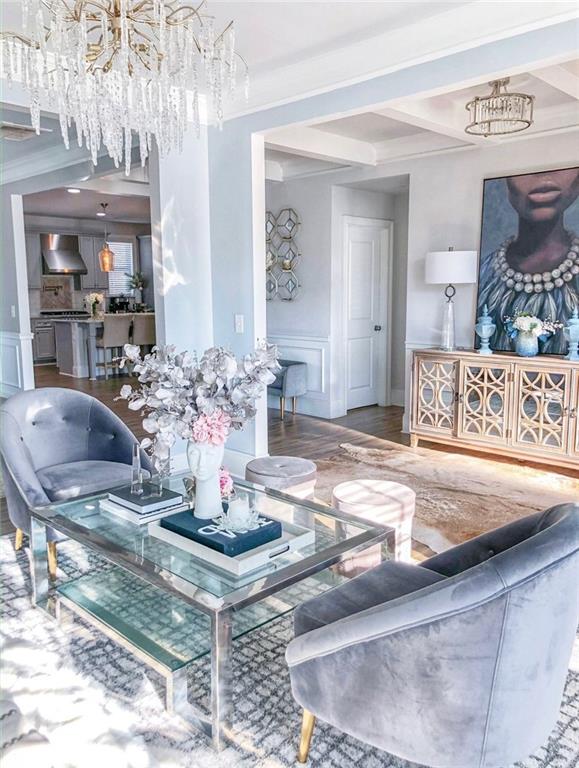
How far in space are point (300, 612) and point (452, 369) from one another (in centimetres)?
364

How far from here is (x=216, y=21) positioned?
316 centimetres

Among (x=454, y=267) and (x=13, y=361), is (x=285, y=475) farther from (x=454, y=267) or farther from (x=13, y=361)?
(x=13, y=361)

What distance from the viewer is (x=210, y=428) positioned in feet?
7.08

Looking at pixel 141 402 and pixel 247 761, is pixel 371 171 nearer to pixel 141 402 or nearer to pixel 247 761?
pixel 141 402

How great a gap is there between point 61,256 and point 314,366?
7.05 meters

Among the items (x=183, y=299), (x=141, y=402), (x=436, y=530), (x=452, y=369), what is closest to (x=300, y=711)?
(x=141, y=402)

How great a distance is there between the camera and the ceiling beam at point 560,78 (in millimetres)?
3774

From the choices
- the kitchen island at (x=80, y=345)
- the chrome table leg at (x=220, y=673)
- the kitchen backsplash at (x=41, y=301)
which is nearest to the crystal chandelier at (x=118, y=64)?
the chrome table leg at (x=220, y=673)

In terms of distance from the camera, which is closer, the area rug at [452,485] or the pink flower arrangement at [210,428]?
the pink flower arrangement at [210,428]

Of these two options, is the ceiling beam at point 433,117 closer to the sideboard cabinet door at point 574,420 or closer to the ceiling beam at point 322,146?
the ceiling beam at point 322,146

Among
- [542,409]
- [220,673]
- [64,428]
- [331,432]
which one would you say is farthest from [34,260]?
[220,673]

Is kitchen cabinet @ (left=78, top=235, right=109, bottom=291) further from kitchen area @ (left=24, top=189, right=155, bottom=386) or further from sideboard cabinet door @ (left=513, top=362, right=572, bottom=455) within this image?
sideboard cabinet door @ (left=513, top=362, right=572, bottom=455)

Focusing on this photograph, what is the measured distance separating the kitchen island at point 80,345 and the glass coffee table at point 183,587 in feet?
24.3

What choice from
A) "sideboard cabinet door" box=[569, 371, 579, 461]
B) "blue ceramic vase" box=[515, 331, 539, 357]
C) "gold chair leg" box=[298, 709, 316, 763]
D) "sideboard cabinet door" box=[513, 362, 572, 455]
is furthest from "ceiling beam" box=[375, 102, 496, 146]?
"gold chair leg" box=[298, 709, 316, 763]
